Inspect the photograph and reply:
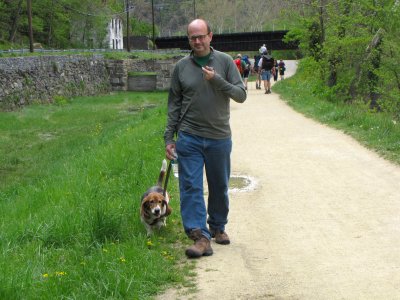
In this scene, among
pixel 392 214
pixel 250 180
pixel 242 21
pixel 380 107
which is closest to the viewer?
pixel 392 214

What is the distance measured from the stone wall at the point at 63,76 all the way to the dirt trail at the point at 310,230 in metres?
17.5

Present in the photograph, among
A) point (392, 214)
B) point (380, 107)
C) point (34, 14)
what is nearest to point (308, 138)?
point (392, 214)

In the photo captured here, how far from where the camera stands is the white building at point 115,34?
258 ft

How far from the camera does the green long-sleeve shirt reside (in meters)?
6.11

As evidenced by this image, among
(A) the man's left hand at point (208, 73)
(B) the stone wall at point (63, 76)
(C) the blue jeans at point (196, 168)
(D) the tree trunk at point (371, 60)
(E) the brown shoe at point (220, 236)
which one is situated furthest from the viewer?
(B) the stone wall at point (63, 76)

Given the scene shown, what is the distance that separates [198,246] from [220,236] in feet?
1.64

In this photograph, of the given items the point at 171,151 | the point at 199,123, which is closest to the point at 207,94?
the point at 199,123

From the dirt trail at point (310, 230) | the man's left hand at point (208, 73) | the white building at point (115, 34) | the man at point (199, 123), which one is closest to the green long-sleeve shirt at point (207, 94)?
the man at point (199, 123)

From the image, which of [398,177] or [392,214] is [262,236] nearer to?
[392,214]

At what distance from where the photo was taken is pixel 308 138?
13828mm

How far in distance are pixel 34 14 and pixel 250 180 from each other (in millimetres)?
46921

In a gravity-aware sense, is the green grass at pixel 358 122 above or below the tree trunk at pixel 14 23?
below

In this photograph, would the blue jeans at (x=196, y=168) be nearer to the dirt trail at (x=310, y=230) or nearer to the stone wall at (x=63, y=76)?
the dirt trail at (x=310, y=230)

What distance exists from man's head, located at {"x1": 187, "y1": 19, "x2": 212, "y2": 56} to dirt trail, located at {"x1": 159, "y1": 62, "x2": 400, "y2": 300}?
6.08ft
